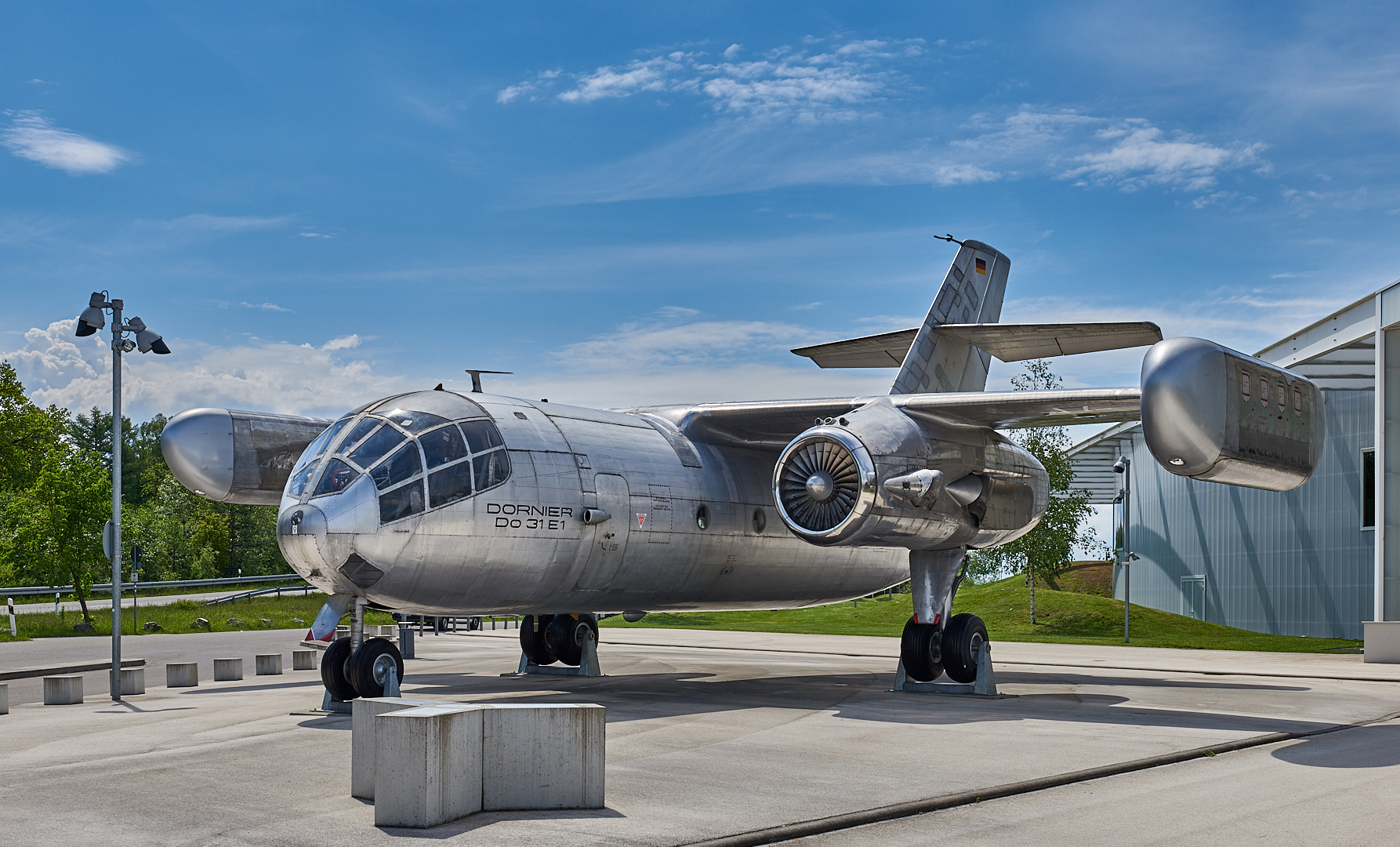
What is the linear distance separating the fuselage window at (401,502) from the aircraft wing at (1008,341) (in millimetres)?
9875

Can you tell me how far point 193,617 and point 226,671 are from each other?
26.7 m

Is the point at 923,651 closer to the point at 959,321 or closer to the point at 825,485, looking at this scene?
the point at 825,485

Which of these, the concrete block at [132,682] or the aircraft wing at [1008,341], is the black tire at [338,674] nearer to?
the concrete block at [132,682]

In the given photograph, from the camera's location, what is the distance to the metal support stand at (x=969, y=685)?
17.5 metres

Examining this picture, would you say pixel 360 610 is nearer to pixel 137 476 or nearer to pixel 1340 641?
pixel 1340 641

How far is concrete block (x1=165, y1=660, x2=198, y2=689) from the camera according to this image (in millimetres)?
19578

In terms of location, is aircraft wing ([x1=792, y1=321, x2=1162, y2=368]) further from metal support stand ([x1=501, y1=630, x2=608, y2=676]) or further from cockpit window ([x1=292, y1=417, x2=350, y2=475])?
cockpit window ([x1=292, y1=417, x2=350, y2=475])

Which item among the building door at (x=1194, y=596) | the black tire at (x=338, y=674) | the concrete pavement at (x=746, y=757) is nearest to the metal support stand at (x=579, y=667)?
the concrete pavement at (x=746, y=757)

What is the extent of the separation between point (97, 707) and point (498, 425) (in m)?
7.18

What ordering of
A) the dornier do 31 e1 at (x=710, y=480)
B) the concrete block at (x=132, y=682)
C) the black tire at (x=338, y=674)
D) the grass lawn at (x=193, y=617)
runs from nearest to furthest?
A: the dornier do 31 e1 at (x=710, y=480)
the black tire at (x=338, y=674)
the concrete block at (x=132, y=682)
the grass lawn at (x=193, y=617)

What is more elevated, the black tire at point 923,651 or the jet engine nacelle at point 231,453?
the jet engine nacelle at point 231,453

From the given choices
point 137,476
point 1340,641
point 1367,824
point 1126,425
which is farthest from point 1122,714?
point 137,476

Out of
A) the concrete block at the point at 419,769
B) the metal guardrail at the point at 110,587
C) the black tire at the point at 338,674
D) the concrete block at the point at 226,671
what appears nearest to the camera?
the concrete block at the point at 419,769

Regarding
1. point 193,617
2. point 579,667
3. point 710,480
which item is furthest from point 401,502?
point 193,617
